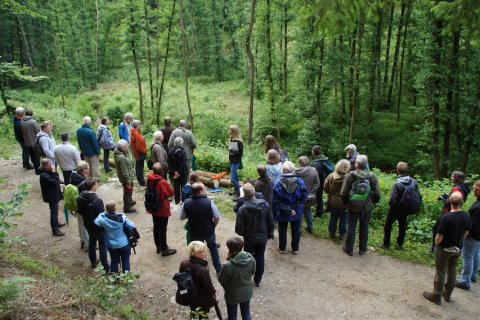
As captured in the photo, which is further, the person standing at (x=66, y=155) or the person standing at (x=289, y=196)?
the person standing at (x=66, y=155)

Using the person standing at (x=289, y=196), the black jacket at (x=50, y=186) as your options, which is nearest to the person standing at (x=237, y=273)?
the person standing at (x=289, y=196)

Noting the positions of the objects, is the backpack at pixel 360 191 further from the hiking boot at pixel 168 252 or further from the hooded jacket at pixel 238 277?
the hiking boot at pixel 168 252

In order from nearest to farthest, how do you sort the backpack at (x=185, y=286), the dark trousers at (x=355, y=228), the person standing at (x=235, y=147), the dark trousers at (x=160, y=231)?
the backpack at (x=185, y=286)
the dark trousers at (x=160, y=231)
the dark trousers at (x=355, y=228)
the person standing at (x=235, y=147)

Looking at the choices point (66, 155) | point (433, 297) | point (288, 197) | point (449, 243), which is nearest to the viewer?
point (449, 243)

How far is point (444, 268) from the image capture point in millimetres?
7051

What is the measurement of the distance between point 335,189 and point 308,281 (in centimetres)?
222

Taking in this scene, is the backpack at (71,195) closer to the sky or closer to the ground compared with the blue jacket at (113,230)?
closer to the sky

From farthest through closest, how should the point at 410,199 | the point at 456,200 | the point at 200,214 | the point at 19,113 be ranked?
1. the point at 19,113
2. the point at 410,199
3. the point at 200,214
4. the point at 456,200

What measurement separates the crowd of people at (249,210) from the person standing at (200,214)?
18 millimetres

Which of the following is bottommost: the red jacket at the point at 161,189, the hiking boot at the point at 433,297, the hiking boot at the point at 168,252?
the hiking boot at the point at 433,297

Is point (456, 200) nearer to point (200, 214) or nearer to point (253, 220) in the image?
point (253, 220)

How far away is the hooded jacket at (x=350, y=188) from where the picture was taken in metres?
8.36

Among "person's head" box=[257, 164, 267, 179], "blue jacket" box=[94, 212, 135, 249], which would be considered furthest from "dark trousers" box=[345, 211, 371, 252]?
"blue jacket" box=[94, 212, 135, 249]

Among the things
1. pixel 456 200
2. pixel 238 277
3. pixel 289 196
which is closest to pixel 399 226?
pixel 456 200
